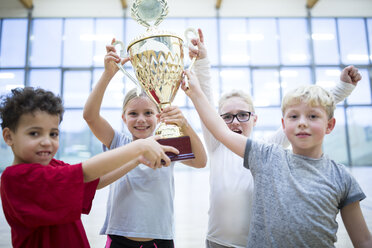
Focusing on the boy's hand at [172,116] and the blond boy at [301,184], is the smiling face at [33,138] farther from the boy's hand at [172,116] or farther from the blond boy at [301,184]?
the blond boy at [301,184]

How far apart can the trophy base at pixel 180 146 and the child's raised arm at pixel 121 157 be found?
8 cm

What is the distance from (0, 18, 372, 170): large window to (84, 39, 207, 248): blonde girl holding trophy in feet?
21.1

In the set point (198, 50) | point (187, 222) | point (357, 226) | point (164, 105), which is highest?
point (198, 50)

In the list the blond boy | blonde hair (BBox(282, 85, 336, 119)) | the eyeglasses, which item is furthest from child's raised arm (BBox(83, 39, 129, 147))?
blonde hair (BBox(282, 85, 336, 119))

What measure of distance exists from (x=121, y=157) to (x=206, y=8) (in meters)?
8.21

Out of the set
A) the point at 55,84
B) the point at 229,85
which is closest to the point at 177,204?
the point at 229,85

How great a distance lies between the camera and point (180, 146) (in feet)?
3.20

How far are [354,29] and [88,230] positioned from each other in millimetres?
Answer: 9212

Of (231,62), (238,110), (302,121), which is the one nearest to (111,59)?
(238,110)

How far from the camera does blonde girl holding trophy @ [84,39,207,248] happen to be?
1.09 metres

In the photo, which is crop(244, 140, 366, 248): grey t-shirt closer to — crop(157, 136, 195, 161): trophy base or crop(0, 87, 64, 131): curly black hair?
crop(157, 136, 195, 161): trophy base

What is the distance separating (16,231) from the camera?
817mm

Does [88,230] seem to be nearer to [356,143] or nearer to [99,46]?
[99,46]

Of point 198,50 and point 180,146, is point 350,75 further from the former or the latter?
point 180,146
